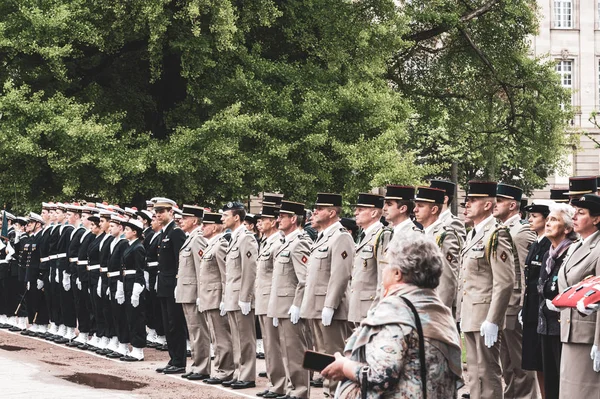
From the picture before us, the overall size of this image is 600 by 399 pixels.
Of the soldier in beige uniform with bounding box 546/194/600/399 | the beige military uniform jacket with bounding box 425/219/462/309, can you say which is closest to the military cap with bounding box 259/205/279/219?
the beige military uniform jacket with bounding box 425/219/462/309

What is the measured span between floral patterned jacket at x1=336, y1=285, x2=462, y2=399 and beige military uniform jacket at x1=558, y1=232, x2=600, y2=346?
2.97 meters

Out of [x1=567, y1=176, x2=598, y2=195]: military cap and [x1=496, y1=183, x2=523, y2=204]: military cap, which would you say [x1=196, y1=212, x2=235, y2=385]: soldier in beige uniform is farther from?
[x1=567, y1=176, x2=598, y2=195]: military cap

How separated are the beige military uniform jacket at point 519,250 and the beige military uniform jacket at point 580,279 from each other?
1971mm

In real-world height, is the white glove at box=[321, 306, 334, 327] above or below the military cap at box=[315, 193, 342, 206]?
below

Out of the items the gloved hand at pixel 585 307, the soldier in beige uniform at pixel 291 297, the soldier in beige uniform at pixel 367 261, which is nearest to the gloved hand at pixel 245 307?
the soldier in beige uniform at pixel 291 297

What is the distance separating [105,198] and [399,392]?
19334mm

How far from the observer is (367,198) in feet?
35.6

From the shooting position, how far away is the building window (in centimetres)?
5956

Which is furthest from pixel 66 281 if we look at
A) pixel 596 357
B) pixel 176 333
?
pixel 596 357

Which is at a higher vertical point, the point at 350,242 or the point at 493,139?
the point at 493,139

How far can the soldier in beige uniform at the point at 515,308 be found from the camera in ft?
33.8

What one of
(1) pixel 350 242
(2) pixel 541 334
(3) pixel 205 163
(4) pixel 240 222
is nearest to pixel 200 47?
(3) pixel 205 163

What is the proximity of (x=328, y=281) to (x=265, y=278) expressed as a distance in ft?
4.72

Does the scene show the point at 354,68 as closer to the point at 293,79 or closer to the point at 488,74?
the point at 293,79
